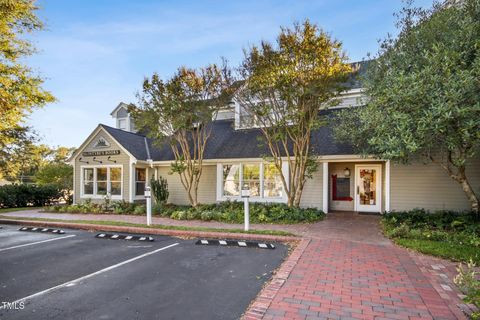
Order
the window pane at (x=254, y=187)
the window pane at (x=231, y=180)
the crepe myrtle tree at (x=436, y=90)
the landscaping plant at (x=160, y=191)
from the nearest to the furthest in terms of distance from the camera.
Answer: the crepe myrtle tree at (x=436, y=90)
the window pane at (x=254, y=187)
the window pane at (x=231, y=180)
the landscaping plant at (x=160, y=191)

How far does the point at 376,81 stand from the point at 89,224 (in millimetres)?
11282

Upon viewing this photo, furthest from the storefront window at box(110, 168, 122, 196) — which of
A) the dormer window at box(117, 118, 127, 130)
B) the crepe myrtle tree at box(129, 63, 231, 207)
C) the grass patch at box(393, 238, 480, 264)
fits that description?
the grass patch at box(393, 238, 480, 264)

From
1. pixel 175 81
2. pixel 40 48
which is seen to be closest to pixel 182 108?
pixel 175 81

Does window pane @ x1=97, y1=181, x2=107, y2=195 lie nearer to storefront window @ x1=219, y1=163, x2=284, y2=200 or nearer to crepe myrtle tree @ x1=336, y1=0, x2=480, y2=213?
storefront window @ x1=219, y1=163, x2=284, y2=200

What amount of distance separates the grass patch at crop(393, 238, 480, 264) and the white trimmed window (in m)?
13.7

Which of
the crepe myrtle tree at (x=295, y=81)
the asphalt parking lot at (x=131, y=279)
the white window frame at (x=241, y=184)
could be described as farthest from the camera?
the white window frame at (x=241, y=184)

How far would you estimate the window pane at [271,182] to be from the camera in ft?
42.2

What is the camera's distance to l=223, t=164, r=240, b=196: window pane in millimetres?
13781

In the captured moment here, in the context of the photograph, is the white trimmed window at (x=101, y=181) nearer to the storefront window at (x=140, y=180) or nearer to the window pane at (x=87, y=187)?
the window pane at (x=87, y=187)

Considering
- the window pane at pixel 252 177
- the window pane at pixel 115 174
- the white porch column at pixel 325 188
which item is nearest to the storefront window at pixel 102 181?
the window pane at pixel 115 174

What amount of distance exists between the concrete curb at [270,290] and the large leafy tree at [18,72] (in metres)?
11.6

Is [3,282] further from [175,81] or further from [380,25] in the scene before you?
[380,25]

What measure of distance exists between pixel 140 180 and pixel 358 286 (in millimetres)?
13620

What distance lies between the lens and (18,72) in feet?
36.0
